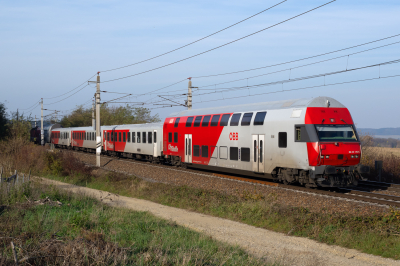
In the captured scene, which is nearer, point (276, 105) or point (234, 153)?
point (276, 105)

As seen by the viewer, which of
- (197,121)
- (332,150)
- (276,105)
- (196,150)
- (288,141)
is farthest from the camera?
(196,150)

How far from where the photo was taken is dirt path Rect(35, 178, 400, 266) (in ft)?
25.5

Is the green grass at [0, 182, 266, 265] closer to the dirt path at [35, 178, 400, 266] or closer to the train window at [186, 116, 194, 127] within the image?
the dirt path at [35, 178, 400, 266]

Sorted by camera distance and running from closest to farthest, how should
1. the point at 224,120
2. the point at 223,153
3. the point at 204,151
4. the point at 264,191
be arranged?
1. the point at 264,191
2. the point at 224,120
3. the point at 223,153
4. the point at 204,151

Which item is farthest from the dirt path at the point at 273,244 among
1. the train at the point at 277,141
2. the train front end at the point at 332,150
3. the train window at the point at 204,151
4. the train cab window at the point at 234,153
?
the train window at the point at 204,151

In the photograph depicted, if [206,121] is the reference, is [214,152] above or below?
below

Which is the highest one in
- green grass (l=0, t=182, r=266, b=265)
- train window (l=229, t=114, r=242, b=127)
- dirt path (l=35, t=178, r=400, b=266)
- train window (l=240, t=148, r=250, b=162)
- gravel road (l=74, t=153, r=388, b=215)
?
train window (l=229, t=114, r=242, b=127)

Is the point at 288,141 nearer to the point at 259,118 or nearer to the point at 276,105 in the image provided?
the point at 276,105

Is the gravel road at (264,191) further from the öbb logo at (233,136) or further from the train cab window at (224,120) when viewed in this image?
the train cab window at (224,120)

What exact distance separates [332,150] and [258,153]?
376cm

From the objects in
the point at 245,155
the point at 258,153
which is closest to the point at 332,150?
the point at 258,153

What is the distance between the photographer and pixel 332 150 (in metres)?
15.4

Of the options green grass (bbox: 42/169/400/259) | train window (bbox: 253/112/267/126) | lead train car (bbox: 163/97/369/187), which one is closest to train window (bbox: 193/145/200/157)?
lead train car (bbox: 163/97/369/187)

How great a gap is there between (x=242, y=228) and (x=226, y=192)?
5.41 m
